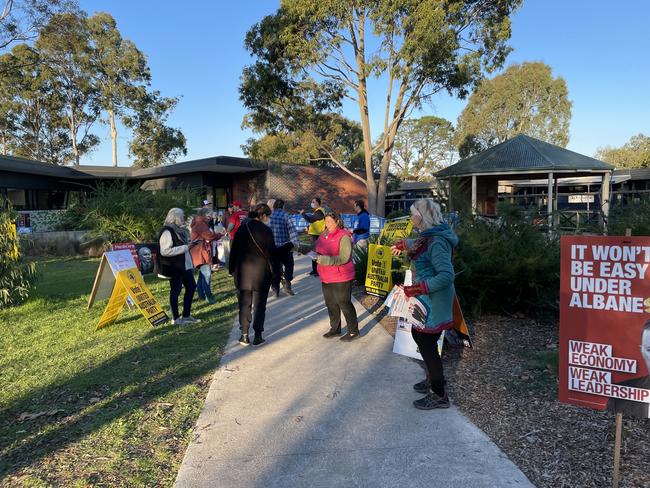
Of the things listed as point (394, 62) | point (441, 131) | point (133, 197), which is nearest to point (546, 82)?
point (441, 131)

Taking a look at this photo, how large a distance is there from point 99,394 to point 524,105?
53195 millimetres

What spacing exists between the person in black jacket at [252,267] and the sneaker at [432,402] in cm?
248

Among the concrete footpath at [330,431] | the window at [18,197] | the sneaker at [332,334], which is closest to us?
the concrete footpath at [330,431]

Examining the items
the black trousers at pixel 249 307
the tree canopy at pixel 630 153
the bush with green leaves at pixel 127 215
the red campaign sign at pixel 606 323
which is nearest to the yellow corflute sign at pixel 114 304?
the black trousers at pixel 249 307

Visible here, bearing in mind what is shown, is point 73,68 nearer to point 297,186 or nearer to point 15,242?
point 297,186

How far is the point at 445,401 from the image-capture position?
13.0ft

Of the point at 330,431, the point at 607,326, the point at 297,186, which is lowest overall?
the point at 330,431

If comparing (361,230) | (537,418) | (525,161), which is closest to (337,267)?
(537,418)

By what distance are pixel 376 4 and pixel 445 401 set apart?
61.6 feet

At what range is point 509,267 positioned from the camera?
6070 millimetres

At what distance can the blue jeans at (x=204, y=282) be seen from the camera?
320 inches

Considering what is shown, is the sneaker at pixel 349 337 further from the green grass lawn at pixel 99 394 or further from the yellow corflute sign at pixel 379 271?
the yellow corflute sign at pixel 379 271

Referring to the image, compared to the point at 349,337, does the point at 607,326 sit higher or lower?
higher

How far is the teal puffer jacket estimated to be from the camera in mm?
3676
